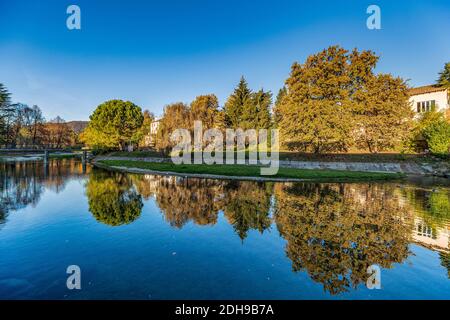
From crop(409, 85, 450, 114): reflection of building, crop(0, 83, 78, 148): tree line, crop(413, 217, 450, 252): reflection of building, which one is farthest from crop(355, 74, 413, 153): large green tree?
crop(0, 83, 78, 148): tree line

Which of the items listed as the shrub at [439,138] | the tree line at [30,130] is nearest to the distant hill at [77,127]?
the tree line at [30,130]

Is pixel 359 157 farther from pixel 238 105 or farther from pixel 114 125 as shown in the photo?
pixel 114 125

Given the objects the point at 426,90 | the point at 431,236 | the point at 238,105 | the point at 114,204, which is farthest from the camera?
the point at 238,105

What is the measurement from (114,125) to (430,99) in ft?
205

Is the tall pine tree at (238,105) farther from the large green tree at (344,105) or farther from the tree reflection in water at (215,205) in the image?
the tree reflection in water at (215,205)

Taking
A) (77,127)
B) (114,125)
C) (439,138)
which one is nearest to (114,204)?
(439,138)

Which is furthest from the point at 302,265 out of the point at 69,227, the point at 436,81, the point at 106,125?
the point at 106,125

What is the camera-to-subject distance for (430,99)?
3962 centimetres

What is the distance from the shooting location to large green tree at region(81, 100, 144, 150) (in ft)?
183

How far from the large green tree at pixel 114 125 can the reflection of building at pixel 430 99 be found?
55776 millimetres

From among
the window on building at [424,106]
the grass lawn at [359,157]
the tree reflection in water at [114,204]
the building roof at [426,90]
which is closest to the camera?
the tree reflection in water at [114,204]

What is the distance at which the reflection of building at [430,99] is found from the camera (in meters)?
37.7
